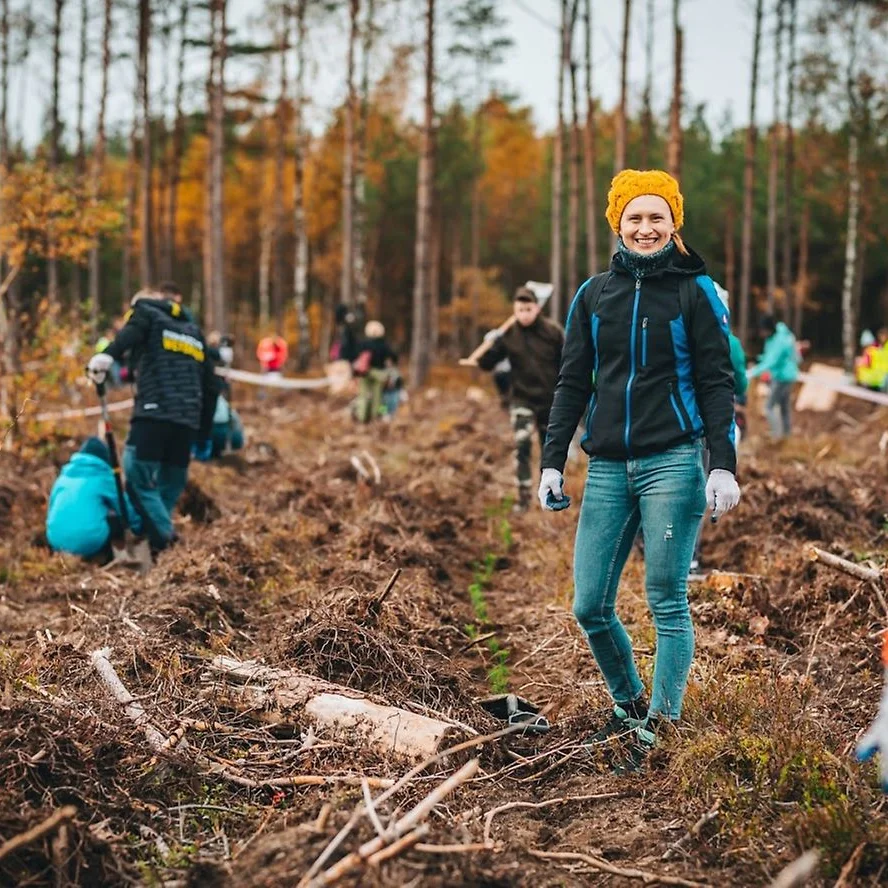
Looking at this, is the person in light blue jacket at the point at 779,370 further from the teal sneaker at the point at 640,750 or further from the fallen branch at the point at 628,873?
the fallen branch at the point at 628,873

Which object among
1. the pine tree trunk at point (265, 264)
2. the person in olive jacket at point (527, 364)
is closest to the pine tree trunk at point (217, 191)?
the person in olive jacket at point (527, 364)

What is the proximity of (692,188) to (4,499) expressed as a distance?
3732 centimetres

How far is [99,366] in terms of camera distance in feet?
22.5

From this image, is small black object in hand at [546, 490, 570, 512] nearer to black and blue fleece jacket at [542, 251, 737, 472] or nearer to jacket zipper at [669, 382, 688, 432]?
black and blue fleece jacket at [542, 251, 737, 472]

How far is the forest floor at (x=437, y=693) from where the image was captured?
2998 millimetres

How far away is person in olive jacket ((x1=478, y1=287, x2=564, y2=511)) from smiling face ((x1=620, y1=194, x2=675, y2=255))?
5.16m

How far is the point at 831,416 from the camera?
18.7 m

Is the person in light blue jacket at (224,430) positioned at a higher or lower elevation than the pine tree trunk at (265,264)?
lower

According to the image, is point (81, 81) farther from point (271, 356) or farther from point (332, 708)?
point (332, 708)

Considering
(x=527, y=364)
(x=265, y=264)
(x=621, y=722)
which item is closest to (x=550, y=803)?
(x=621, y=722)

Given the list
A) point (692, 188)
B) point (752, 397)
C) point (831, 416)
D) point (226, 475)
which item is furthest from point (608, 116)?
point (226, 475)

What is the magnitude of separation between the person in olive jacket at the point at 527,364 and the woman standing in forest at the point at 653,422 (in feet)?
16.8

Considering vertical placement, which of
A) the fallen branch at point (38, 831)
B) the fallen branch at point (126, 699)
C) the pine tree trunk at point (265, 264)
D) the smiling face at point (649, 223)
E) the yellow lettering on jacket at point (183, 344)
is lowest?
the fallen branch at point (126, 699)

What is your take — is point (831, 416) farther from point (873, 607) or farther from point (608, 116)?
point (608, 116)
